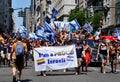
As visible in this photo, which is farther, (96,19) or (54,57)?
(96,19)

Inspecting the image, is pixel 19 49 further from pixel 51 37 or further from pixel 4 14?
pixel 4 14

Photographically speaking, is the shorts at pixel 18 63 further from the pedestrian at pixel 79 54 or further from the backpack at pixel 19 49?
the pedestrian at pixel 79 54

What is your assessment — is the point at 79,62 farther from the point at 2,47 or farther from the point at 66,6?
the point at 66,6

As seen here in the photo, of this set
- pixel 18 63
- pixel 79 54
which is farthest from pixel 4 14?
pixel 18 63

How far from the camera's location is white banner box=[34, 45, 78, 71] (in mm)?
19406

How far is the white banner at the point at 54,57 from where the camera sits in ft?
63.7

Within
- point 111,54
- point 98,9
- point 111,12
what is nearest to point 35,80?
point 111,54

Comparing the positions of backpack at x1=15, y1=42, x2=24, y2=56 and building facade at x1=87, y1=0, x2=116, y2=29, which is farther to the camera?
building facade at x1=87, y1=0, x2=116, y2=29

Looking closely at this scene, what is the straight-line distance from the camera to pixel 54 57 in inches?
776

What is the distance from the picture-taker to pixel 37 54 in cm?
1941

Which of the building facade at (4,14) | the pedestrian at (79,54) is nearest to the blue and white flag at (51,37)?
the pedestrian at (79,54)

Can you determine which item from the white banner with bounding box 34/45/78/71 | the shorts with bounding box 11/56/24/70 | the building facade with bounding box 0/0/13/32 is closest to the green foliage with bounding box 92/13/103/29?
the building facade with bounding box 0/0/13/32

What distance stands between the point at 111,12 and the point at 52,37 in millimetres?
44338

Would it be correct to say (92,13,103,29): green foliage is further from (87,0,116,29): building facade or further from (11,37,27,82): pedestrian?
(11,37,27,82): pedestrian
